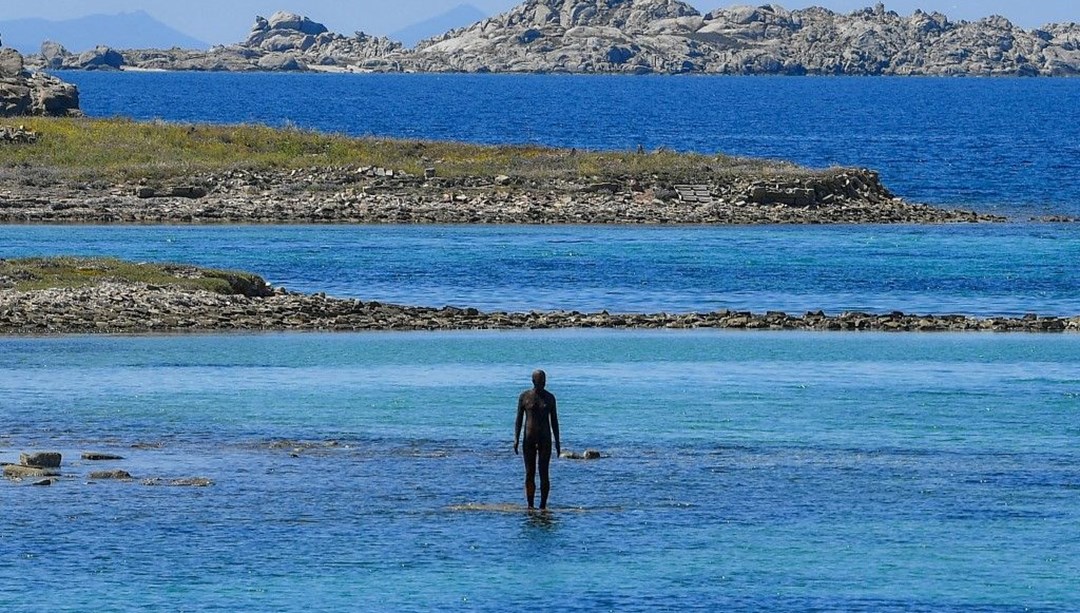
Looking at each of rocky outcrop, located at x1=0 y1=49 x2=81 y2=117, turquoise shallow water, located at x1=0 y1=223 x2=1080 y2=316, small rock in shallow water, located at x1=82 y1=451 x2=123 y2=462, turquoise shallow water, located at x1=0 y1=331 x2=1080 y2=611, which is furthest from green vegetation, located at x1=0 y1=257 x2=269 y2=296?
rocky outcrop, located at x1=0 y1=49 x2=81 y2=117

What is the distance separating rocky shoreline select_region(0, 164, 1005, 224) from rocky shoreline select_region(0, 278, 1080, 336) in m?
23.4

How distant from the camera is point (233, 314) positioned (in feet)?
158

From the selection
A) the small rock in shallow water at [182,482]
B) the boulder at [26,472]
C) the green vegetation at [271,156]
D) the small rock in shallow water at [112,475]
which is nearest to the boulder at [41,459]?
the boulder at [26,472]

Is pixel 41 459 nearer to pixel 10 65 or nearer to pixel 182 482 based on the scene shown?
pixel 182 482

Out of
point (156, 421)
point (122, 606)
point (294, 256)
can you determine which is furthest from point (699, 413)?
point (294, 256)

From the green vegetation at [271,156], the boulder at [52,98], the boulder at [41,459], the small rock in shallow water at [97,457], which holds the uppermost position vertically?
the boulder at [52,98]

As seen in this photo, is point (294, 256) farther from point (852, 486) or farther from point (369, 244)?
point (852, 486)

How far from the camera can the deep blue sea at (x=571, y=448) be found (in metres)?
23.7

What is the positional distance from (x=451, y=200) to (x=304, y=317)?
3036 centimetres

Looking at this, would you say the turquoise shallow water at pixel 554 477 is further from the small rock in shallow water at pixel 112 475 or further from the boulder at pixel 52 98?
the boulder at pixel 52 98

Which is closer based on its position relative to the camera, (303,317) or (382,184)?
(303,317)

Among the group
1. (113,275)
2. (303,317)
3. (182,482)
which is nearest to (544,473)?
(182,482)

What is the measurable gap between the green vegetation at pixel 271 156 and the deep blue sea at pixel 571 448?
20441 mm

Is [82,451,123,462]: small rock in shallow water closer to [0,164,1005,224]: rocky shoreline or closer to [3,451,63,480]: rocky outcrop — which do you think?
[3,451,63,480]: rocky outcrop
